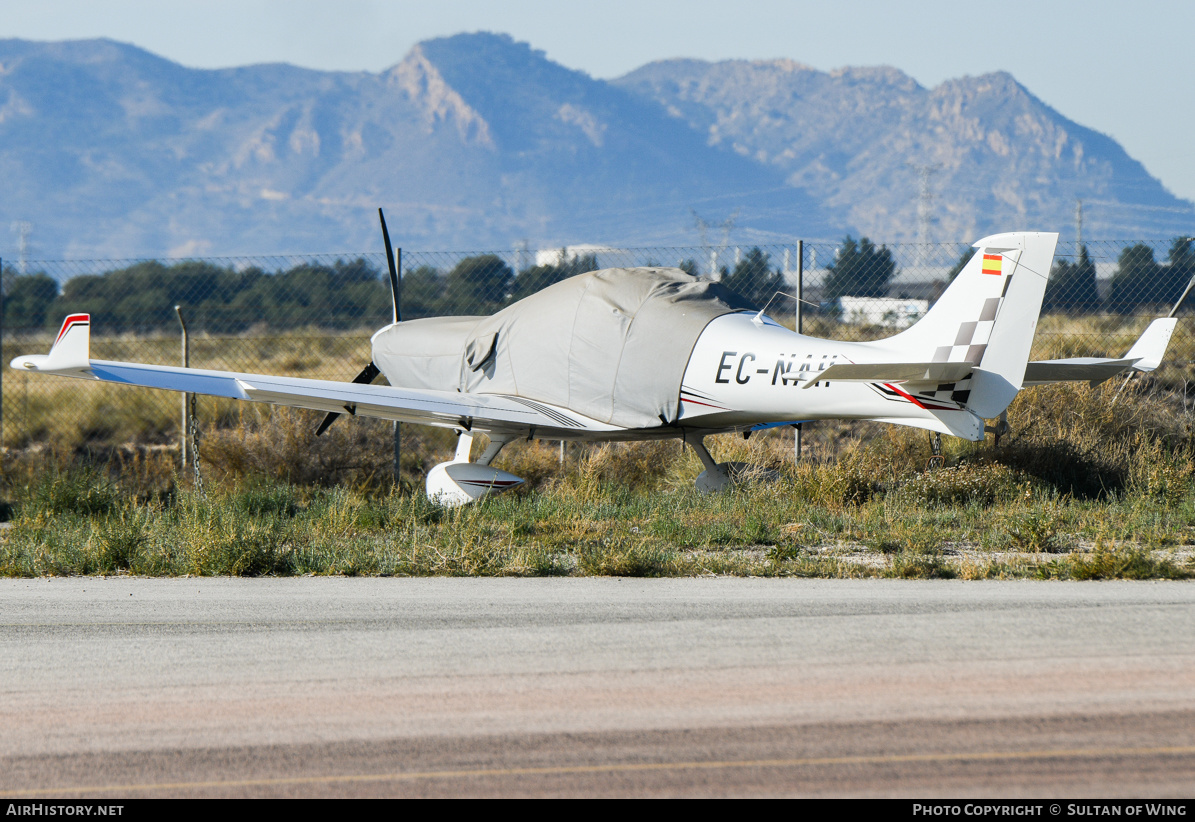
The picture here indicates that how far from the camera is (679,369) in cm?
938

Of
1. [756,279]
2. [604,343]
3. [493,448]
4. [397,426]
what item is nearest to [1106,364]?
[604,343]

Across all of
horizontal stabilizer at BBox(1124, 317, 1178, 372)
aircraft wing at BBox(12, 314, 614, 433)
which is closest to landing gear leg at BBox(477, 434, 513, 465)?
aircraft wing at BBox(12, 314, 614, 433)

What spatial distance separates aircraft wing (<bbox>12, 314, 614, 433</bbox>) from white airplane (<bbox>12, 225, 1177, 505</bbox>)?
17mm

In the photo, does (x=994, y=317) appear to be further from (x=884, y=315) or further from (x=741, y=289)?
(x=741, y=289)

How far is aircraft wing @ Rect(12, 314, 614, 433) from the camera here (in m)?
9.20

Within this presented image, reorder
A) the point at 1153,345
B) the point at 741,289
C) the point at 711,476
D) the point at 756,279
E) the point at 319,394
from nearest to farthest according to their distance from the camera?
the point at 1153,345 < the point at 319,394 < the point at 711,476 < the point at 756,279 < the point at 741,289

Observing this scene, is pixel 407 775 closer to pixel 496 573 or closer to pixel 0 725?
pixel 0 725

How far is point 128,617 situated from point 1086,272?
1323 cm

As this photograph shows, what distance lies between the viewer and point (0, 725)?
420cm

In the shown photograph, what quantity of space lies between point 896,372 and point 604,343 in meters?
2.81

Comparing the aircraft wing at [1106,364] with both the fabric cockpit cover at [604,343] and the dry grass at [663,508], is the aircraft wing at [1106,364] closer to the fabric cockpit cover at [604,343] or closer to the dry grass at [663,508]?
the dry grass at [663,508]

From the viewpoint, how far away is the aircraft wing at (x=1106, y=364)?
27.6 feet

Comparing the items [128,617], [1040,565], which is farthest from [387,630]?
[1040,565]

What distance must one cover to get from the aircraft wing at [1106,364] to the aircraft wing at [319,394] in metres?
3.69
